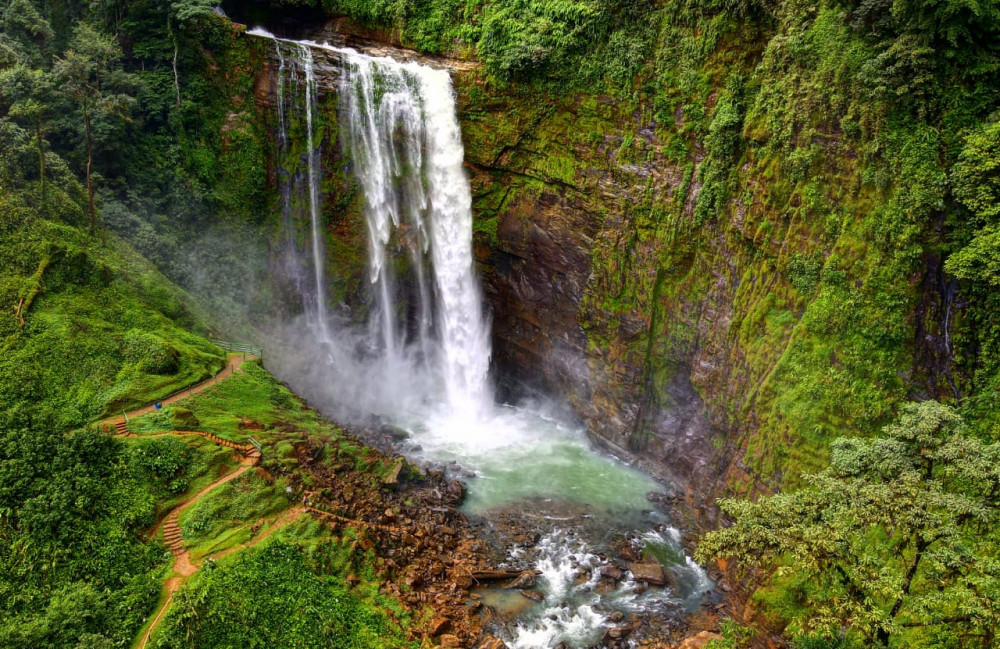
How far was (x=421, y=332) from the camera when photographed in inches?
1026

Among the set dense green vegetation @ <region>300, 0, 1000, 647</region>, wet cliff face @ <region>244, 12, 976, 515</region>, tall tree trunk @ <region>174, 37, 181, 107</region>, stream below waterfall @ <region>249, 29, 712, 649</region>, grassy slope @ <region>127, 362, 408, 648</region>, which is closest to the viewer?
dense green vegetation @ <region>300, 0, 1000, 647</region>

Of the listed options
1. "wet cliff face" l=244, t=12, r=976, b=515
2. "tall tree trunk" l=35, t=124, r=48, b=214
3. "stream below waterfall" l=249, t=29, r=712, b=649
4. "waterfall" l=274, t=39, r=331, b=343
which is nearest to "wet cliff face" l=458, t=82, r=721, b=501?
"wet cliff face" l=244, t=12, r=976, b=515

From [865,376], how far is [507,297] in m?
14.6

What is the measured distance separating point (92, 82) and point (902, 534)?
26.6m

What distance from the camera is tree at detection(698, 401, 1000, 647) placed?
8320 mm

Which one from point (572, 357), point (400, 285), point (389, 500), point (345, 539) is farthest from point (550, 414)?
point (345, 539)

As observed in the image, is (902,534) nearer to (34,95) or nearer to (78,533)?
(78,533)

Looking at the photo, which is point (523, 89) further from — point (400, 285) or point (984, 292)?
point (984, 292)

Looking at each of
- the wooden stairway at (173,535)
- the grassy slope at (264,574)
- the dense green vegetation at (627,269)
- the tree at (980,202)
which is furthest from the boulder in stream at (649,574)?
the wooden stairway at (173,535)

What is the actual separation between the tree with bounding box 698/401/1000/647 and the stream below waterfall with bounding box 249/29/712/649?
7.38m

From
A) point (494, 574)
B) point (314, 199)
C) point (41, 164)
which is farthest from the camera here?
point (314, 199)

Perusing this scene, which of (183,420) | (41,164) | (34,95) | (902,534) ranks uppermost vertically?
(34,95)

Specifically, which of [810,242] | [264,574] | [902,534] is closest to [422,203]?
[810,242]

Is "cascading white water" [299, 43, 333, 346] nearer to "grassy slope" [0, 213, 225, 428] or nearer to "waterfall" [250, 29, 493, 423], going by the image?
"waterfall" [250, 29, 493, 423]
